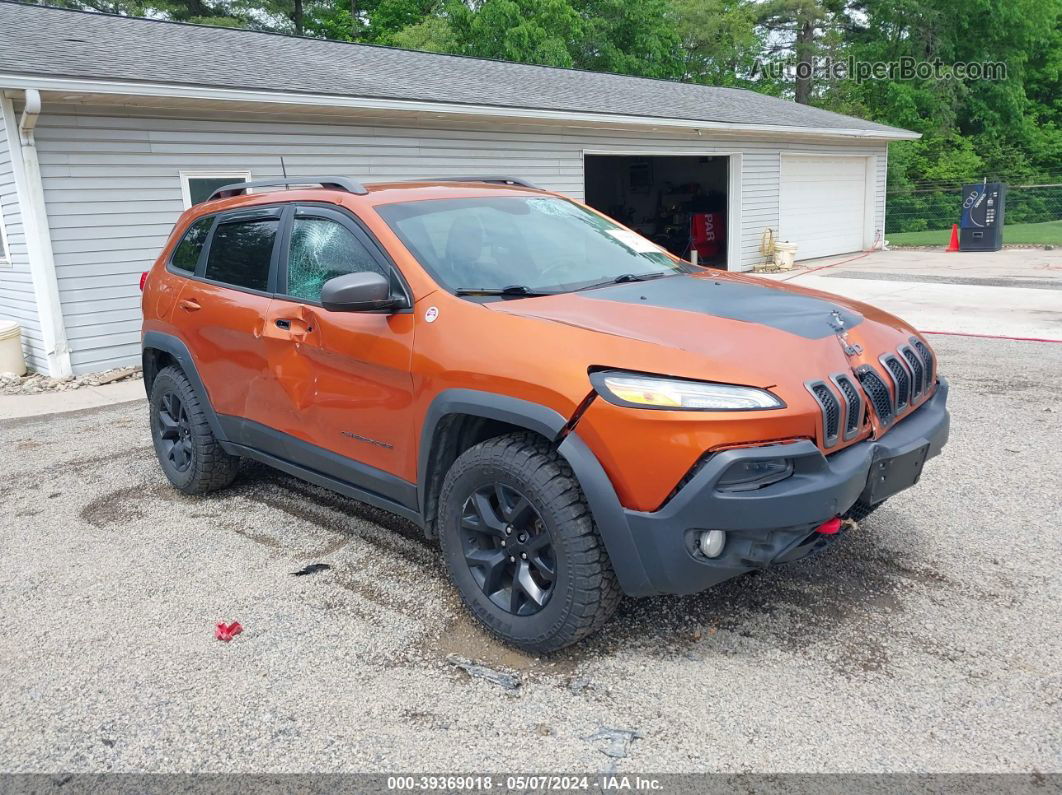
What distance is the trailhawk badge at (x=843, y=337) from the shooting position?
3.16 m

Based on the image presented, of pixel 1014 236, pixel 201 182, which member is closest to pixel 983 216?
pixel 1014 236

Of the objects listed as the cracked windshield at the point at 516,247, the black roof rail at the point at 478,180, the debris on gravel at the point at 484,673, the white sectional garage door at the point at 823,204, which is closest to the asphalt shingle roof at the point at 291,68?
the white sectional garage door at the point at 823,204

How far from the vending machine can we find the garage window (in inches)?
684

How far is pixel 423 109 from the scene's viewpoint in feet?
36.4

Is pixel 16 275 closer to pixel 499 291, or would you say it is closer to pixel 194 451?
pixel 194 451

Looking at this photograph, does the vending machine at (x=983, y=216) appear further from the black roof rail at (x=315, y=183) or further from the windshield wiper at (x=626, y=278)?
the black roof rail at (x=315, y=183)

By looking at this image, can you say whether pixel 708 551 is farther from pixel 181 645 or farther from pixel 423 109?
pixel 423 109

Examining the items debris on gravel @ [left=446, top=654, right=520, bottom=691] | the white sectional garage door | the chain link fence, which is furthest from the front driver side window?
the chain link fence

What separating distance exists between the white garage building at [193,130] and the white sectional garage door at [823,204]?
257 cm

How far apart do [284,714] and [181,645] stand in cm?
75

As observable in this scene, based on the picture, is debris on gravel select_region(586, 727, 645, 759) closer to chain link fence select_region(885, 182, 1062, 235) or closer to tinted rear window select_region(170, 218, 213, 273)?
tinted rear window select_region(170, 218, 213, 273)

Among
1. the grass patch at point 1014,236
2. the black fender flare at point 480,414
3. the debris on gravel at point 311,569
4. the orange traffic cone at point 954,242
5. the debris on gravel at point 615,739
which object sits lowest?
the grass patch at point 1014,236

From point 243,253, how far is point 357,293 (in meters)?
1.52

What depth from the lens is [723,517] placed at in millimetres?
2705
